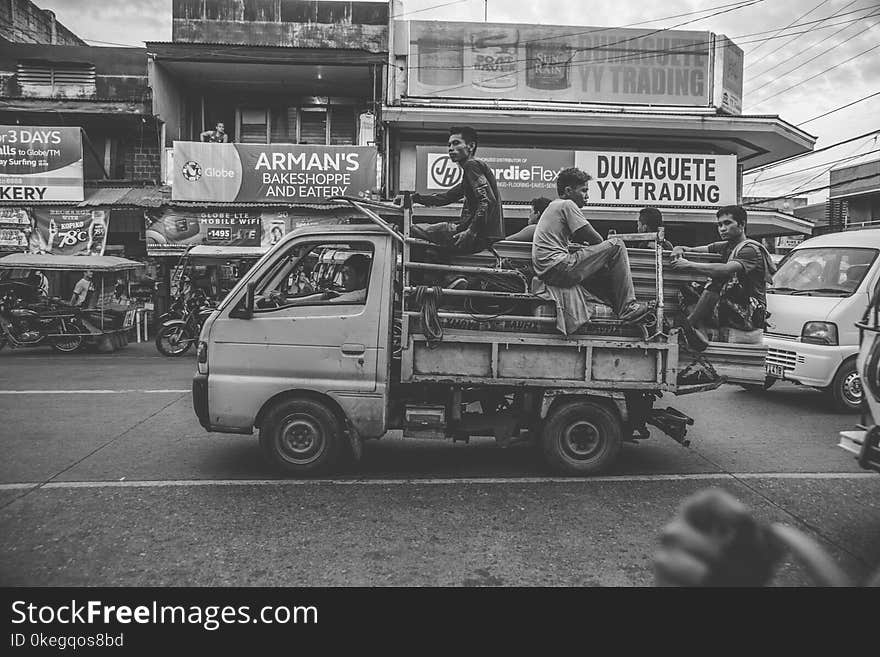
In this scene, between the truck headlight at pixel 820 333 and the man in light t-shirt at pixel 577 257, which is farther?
the truck headlight at pixel 820 333

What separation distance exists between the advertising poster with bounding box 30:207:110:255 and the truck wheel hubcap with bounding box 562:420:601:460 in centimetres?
1438

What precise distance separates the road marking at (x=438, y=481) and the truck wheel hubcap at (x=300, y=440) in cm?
20

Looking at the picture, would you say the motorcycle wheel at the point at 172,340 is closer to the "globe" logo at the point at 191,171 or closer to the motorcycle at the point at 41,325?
the motorcycle at the point at 41,325

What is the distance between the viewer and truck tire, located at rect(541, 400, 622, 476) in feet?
17.9

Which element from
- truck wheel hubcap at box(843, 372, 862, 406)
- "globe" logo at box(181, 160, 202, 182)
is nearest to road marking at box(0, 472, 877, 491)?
truck wheel hubcap at box(843, 372, 862, 406)

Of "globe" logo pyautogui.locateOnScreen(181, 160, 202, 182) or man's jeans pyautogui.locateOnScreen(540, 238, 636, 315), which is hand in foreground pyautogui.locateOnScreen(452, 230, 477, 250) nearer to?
man's jeans pyautogui.locateOnScreen(540, 238, 636, 315)

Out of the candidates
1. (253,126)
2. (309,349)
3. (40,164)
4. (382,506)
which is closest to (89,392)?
(309,349)

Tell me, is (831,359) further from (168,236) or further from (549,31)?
(168,236)

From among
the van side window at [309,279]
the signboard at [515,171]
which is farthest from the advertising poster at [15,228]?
the van side window at [309,279]

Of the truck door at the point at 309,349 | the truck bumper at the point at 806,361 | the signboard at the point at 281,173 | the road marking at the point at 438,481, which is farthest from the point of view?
the signboard at the point at 281,173

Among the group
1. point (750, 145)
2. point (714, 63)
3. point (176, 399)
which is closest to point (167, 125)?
point (176, 399)

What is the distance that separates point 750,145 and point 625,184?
4.36 metres

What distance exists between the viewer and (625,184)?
1611 cm

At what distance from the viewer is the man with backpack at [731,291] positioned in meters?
5.73
